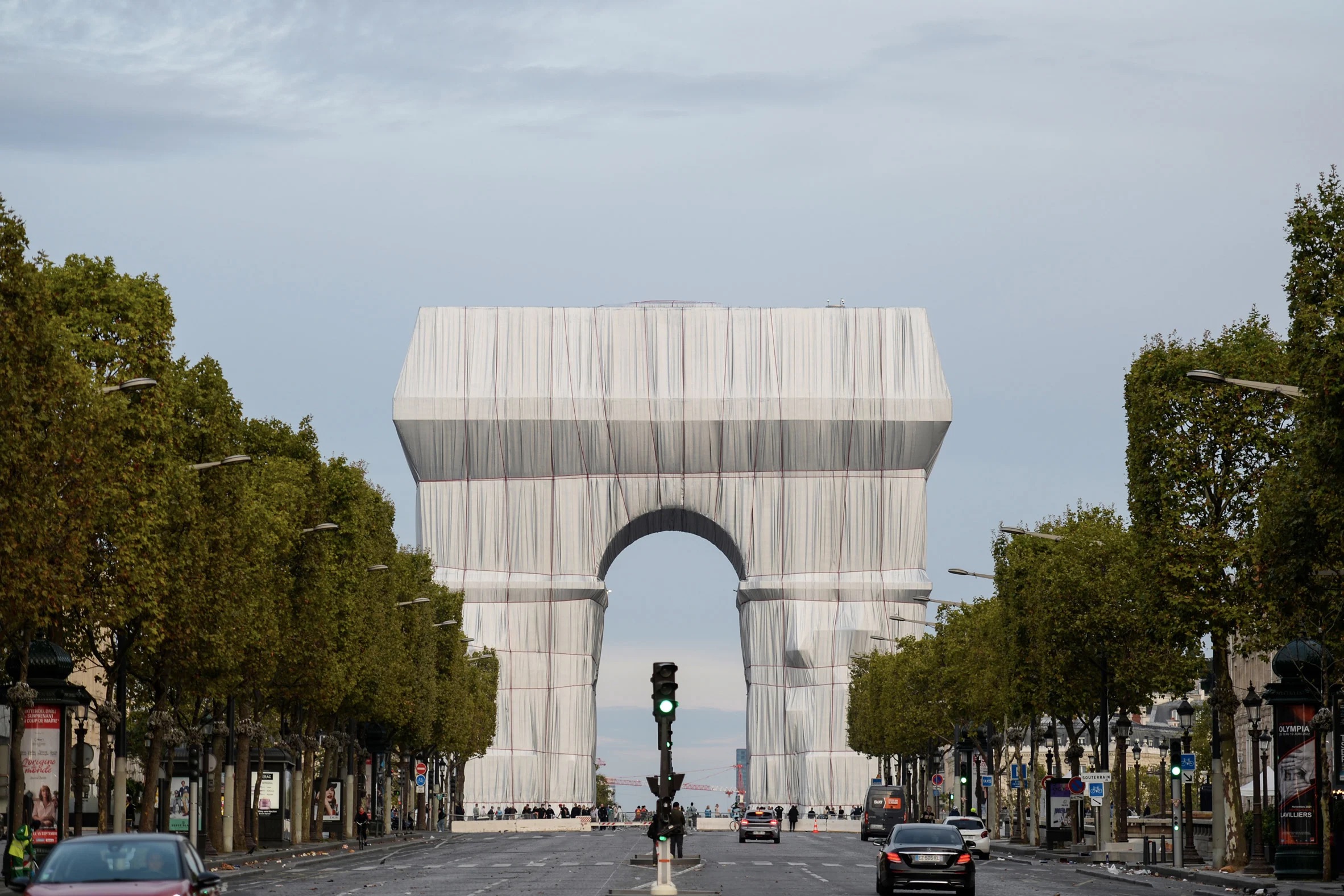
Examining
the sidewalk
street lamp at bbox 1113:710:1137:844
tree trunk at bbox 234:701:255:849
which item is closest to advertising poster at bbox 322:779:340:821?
tree trunk at bbox 234:701:255:849

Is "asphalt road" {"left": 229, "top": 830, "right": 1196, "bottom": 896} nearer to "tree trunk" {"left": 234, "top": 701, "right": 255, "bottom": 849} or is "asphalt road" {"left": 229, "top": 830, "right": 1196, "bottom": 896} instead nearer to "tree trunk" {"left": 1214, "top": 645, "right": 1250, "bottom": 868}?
"tree trunk" {"left": 1214, "top": 645, "right": 1250, "bottom": 868}

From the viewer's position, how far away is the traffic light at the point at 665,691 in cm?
3080

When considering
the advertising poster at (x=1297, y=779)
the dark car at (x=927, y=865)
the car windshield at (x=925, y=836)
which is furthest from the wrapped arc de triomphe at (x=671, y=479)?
the dark car at (x=927, y=865)

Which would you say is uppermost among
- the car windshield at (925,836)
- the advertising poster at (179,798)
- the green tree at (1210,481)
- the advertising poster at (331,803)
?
the green tree at (1210,481)

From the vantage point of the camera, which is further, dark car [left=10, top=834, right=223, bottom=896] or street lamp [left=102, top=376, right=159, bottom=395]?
street lamp [left=102, top=376, right=159, bottom=395]

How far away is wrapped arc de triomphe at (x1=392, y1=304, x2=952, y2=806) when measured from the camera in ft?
409

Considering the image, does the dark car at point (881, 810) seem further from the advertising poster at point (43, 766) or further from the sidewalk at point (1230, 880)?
the advertising poster at point (43, 766)

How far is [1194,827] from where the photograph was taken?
223 ft

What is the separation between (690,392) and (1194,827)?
199ft

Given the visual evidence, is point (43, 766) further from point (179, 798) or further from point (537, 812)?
point (537, 812)

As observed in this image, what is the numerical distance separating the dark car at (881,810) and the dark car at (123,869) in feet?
227

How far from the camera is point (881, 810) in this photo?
102 metres

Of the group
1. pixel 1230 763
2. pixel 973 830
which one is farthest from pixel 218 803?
pixel 1230 763

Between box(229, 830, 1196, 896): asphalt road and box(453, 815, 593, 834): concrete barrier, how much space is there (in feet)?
121
